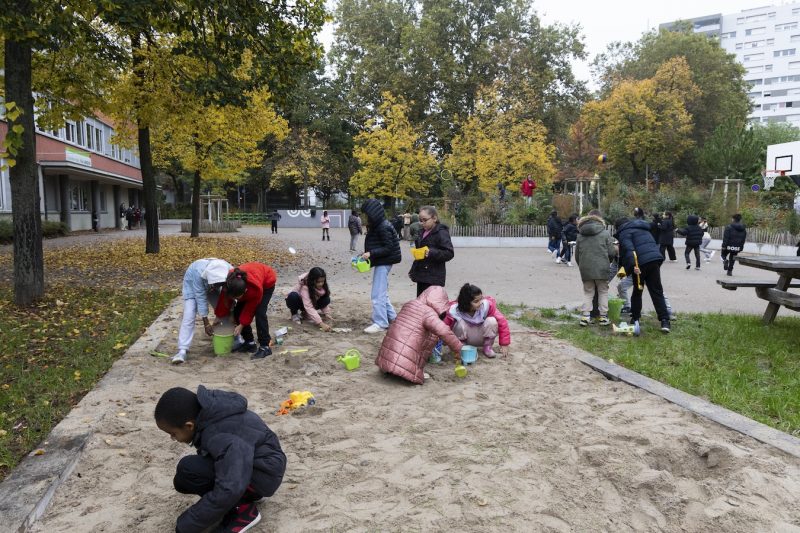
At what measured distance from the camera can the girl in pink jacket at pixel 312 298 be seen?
7.26 meters

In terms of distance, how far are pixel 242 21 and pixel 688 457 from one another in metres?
8.97

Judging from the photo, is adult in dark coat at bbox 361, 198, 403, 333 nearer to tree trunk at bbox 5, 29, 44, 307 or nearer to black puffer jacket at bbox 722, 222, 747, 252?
tree trunk at bbox 5, 29, 44, 307

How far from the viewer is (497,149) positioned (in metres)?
32.5

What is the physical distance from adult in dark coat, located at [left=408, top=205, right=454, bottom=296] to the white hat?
8.09ft

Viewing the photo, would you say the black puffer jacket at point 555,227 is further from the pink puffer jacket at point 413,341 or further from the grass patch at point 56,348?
the pink puffer jacket at point 413,341

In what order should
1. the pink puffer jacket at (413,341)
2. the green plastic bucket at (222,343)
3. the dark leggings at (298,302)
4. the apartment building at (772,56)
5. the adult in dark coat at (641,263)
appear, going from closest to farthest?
the pink puffer jacket at (413,341) → the green plastic bucket at (222,343) → the adult in dark coat at (641,263) → the dark leggings at (298,302) → the apartment building at (772,56)

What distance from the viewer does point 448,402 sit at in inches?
185

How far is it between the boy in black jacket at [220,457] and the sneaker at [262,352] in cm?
318

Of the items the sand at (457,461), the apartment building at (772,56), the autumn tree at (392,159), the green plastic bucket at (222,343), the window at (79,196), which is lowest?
the sand at (457,461)

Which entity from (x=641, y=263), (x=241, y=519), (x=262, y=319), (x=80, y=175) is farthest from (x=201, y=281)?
(x=80, y=175)

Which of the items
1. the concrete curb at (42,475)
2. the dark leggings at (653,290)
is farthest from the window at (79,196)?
the dark leggings at (653,290)

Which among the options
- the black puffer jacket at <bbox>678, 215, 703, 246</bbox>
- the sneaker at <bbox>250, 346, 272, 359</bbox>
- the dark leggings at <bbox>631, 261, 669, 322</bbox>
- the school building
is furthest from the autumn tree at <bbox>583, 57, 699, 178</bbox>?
the sneaker at <bbox>250, 346, 272, 359</bbox>

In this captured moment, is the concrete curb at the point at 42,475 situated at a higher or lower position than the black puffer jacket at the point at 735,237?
lower

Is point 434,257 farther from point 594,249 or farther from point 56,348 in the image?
point 56,348
